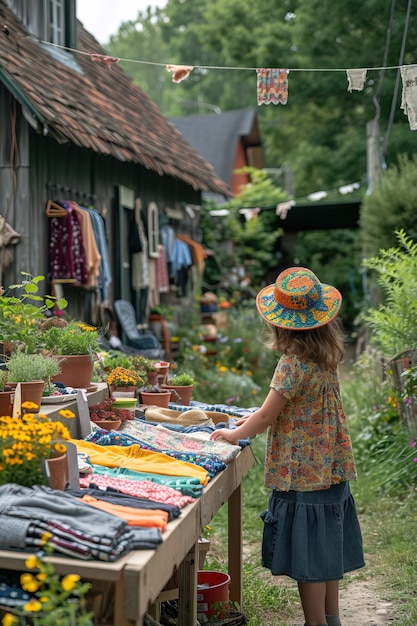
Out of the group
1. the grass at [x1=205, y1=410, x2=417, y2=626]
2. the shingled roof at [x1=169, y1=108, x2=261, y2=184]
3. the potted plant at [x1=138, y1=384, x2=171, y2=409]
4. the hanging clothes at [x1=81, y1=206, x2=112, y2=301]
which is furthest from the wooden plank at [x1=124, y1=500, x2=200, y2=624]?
the shingled roof at [x1=169, y1=108, x2=261, y2=184]

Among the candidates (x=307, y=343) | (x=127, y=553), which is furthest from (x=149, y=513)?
(x=307, y=343)

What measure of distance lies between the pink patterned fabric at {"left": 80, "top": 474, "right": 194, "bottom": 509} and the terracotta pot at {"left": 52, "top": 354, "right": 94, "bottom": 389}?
A: 1.12m

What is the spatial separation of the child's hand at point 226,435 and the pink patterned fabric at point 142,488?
0.80 meters

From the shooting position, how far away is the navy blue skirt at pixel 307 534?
3900 mm

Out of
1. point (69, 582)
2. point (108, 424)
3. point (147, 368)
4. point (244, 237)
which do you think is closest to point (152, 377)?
point (147, 368)

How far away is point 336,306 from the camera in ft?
13.1

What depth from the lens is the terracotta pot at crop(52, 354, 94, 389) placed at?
446cm

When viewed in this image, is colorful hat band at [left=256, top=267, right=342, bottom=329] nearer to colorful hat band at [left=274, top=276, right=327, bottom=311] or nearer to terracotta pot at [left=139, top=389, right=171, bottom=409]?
colorful hat band at [left=274, top=276, right=327, bottom=311]

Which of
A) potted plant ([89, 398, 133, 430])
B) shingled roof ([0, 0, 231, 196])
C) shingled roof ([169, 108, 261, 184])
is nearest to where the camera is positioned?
potted plant ([89, 398, 133, 430])

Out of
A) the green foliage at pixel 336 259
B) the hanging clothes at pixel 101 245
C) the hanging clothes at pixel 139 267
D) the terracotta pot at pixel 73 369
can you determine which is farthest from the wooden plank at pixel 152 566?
the green foliage at pixel 336 259

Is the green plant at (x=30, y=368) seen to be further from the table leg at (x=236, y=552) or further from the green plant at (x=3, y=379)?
the table leg at (x=236, y=552)

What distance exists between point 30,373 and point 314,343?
1299 mm

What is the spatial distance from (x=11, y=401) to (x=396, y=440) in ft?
16.3

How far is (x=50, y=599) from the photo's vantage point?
258 cm
